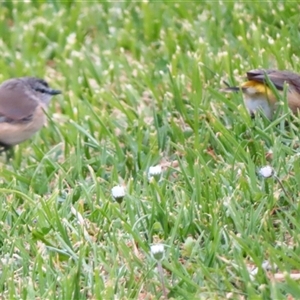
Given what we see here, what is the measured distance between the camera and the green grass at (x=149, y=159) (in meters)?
4.02

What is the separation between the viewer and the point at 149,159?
211 inches

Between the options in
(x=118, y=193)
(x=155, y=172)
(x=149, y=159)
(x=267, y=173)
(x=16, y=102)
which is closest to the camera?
(x=267, y=173)

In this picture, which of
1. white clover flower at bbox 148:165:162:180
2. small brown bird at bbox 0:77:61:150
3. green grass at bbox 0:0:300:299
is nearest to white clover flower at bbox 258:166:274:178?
green grass at bbox 0:0:300:299

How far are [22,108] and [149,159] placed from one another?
1570 millimetres

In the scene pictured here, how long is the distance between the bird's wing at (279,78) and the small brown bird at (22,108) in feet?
5.46

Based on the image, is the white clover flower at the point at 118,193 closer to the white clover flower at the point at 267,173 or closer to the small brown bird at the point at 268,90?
the white clover flower at the point at 267,173

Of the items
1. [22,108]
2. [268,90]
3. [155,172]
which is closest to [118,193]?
[155,172]

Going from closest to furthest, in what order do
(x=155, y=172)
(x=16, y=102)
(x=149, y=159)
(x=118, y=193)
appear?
(x=118, y=193) → (x=155, y=172) → (x=149, y=159) → (x=16, y=102)

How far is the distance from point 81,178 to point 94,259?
1123 millimetres

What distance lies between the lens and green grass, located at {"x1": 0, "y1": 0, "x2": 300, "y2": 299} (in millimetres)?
4016

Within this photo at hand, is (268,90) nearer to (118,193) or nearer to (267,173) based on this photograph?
(267,173)

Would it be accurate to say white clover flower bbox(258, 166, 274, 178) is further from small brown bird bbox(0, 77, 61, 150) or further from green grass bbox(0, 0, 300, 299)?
small brown bird bbox(0, 77, 61, 150)

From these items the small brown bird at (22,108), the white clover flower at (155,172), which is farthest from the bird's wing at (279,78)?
the small brown bird at (22,108)

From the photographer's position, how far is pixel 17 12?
333 inches
